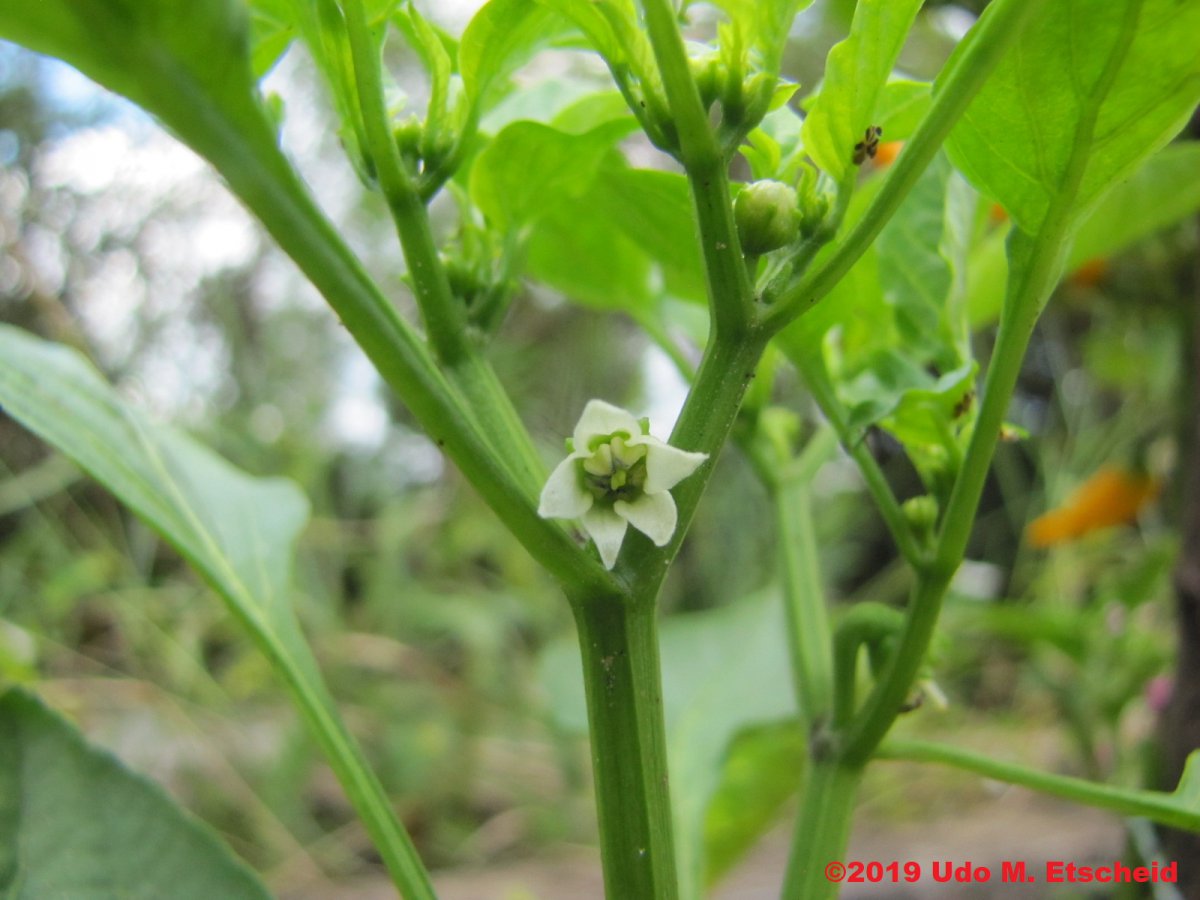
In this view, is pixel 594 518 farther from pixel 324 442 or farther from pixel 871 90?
pixel 324 442

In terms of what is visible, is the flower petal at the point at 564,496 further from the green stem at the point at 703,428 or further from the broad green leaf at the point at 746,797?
the broad green leaf at the point at 746,797

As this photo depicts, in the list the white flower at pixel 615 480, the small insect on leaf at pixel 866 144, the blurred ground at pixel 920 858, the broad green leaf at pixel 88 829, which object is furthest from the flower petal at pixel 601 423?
the blurred ground at pixel 920 858

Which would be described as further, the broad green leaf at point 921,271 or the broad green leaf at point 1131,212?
the broad green leaf at point 1131,212

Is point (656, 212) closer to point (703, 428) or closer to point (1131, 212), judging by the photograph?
point (703, 428)

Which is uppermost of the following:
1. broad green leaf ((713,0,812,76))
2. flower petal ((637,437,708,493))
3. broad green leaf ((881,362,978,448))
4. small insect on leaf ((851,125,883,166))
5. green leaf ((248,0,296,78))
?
green leaf ((248,0,296,78))

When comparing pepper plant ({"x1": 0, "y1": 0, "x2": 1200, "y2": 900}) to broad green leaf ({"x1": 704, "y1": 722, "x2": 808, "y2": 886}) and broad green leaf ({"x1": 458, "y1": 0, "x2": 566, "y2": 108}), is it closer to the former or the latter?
broad green leaf ({"x1": 458, "y1": 0, "x2": 566, "y2": 108})

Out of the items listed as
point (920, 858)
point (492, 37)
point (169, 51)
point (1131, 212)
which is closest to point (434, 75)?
point (492, 37)

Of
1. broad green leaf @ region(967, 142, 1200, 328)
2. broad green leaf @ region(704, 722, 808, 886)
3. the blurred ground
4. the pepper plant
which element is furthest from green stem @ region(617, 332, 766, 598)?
the blurred ground
